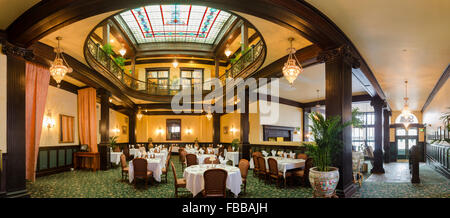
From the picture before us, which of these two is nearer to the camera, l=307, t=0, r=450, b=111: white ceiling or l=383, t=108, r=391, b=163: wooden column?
l=307, t=0, r=450, b=111: white ceiling

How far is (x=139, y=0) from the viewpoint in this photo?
13.1ft

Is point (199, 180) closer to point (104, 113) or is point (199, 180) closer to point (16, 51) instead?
point (16, 51)

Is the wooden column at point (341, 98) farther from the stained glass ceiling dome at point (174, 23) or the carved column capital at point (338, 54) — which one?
the stained glass ceiling dome at point (174, 23)

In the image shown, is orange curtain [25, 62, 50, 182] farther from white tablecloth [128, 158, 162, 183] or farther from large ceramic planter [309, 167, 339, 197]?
large ceramic planter [309, 167, 339, 197]

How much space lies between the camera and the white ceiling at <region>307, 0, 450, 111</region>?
160 inches

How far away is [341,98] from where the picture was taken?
16.9ft

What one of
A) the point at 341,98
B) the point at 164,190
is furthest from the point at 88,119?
the point at 341,98

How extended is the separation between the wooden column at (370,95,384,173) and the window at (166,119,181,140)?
1275 cm

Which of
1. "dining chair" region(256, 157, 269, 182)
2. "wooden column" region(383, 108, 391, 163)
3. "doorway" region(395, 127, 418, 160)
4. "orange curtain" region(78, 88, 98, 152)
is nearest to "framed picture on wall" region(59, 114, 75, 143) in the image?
"orange curtain" region(78, 88, 98, 152)

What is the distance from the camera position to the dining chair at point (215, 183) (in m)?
4.65

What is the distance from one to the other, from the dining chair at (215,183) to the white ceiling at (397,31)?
11.1ft

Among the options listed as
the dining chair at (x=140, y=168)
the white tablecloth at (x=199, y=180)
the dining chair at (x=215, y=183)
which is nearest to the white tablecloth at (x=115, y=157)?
the dining chair at (x=140, y=168)

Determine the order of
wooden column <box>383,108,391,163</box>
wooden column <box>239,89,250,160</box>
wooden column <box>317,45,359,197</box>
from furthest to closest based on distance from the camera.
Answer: wooden column <box>383,108,391,163</box>
wooden column <box>239,89,250,160</box>
wooden column <box>317,45,359,197</box>
